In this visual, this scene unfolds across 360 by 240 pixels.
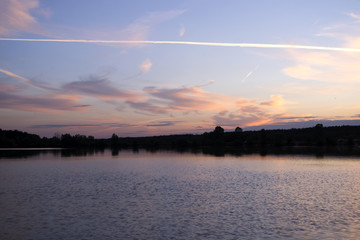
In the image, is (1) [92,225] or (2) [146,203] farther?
(2) [146,203]

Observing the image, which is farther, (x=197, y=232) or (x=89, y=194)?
(x=89, y=194)

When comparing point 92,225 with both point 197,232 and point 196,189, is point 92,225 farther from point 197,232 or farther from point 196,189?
point 196,189

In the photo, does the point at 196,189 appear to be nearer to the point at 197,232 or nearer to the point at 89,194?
the point at 89,194

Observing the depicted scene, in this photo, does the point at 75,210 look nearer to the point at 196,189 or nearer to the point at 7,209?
the point at 7,209

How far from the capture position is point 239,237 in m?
13.4

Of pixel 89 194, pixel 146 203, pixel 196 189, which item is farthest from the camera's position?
pixel 196 189

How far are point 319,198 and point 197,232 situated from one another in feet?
38.7

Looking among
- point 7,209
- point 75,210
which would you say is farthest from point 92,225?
point 7,209

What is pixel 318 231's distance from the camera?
14141 mm

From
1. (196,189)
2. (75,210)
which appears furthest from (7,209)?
(196,189)

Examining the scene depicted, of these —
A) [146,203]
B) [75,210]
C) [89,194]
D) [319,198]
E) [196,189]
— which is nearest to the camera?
[75,210]

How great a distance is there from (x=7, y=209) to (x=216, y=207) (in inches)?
503

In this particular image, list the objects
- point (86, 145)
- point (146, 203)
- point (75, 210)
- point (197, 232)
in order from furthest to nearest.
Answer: point (86, 145) → point (146, 203) → point (75, 210) → point (197, 232)

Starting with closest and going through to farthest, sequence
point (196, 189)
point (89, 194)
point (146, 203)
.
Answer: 1. point (146, 203)
2. point (89, 194)
3. point (196, 189)
